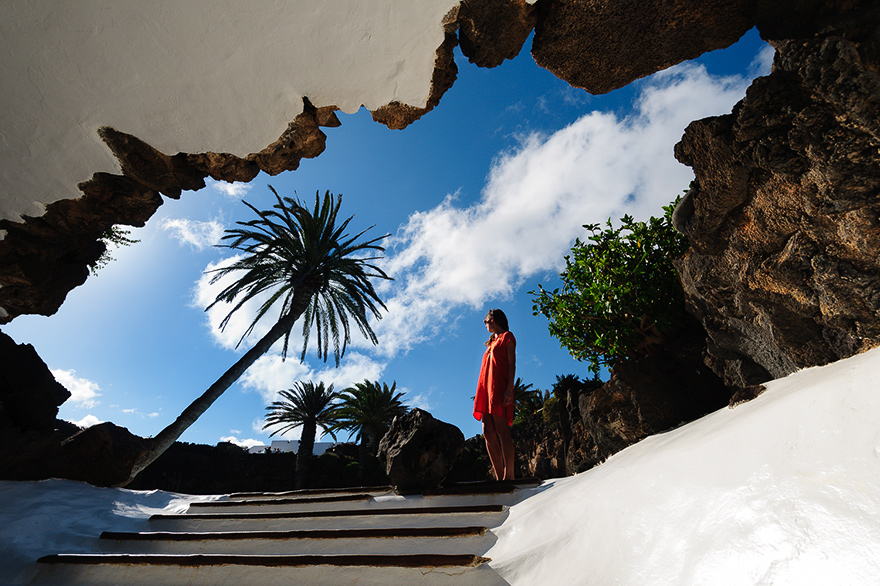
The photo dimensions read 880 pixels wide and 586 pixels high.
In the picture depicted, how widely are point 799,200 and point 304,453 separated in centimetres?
1886

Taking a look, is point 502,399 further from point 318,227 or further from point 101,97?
point 318,227

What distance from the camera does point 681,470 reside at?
1.71m

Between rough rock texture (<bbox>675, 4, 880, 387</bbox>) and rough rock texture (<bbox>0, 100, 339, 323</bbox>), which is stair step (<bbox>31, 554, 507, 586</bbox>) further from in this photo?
rough rock texture (<bbox>0, 100, 339, 323</bbox>)

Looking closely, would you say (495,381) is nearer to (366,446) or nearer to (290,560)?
(290,560)

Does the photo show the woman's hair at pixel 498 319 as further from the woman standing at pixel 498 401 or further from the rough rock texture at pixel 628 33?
the rough rock texture at pixel 628 33

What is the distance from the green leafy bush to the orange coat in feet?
5.16

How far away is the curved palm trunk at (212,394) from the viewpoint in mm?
7938

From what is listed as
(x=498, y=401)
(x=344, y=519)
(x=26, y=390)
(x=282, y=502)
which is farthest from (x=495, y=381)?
(x=26, y=390)

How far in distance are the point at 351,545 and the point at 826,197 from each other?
3381 millimetres

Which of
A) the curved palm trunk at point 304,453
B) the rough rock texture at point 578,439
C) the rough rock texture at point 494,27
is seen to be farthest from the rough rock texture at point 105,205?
the curved palm trunk at point 304,453

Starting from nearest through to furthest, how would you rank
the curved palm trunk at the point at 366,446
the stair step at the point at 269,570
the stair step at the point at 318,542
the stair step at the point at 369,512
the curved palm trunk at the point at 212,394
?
the stair step at the point at 269,570, the stair step at the point at 318,542, the stair step at the point at 369,512, the curved palm trunk at the point at 212,394, the curved palm trunk at the point at 366,446

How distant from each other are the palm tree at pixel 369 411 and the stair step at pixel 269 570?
1758cm

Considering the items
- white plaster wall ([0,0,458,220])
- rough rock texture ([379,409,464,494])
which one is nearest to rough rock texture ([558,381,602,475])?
rough rock texture ([379,409,464,494])

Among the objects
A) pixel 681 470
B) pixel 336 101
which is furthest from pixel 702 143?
pixel 336 101
